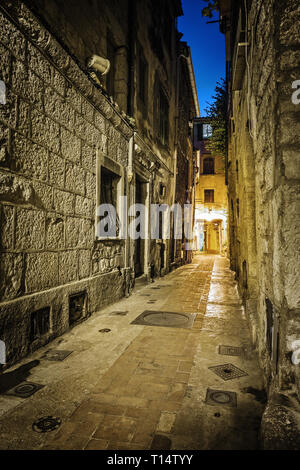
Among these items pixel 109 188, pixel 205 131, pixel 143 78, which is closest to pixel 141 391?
pixel 109 188

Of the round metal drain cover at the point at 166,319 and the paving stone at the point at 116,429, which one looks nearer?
the paving stone at the point at 116,429

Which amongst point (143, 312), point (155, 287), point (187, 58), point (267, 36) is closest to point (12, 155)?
point (267, 36)

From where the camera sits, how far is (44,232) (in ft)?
11.5

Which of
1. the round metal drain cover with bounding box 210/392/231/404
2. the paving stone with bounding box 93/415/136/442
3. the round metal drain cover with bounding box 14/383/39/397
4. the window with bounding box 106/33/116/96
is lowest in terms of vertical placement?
the round metal drain cover with bounding box 14/383/39/397

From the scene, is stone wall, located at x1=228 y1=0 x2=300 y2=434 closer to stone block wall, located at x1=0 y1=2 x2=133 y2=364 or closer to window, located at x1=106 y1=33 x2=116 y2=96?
stone block wall, located at x1=0 y1=2 x2=133 y2=364

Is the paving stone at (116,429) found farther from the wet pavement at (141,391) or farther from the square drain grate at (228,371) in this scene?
the square drain grate at (228,371)

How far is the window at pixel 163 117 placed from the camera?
10.0 metres

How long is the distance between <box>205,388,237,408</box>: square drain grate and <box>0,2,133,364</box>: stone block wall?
1943 mm

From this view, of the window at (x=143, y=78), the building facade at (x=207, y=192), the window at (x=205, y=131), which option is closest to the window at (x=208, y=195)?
the building facade at (x=207, y=192)

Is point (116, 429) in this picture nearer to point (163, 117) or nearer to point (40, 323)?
point (40, 323)

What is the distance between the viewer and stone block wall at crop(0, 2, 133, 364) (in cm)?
290

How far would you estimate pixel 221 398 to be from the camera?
2.30 meters

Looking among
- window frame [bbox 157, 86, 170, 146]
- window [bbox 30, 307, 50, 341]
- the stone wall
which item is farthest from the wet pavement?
window frame [bbox 157, 86, 170, 146]

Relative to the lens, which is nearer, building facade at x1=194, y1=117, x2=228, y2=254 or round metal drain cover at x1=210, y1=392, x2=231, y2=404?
round metal drain cover at x1=210, y1=392, x2=231, y2=404
